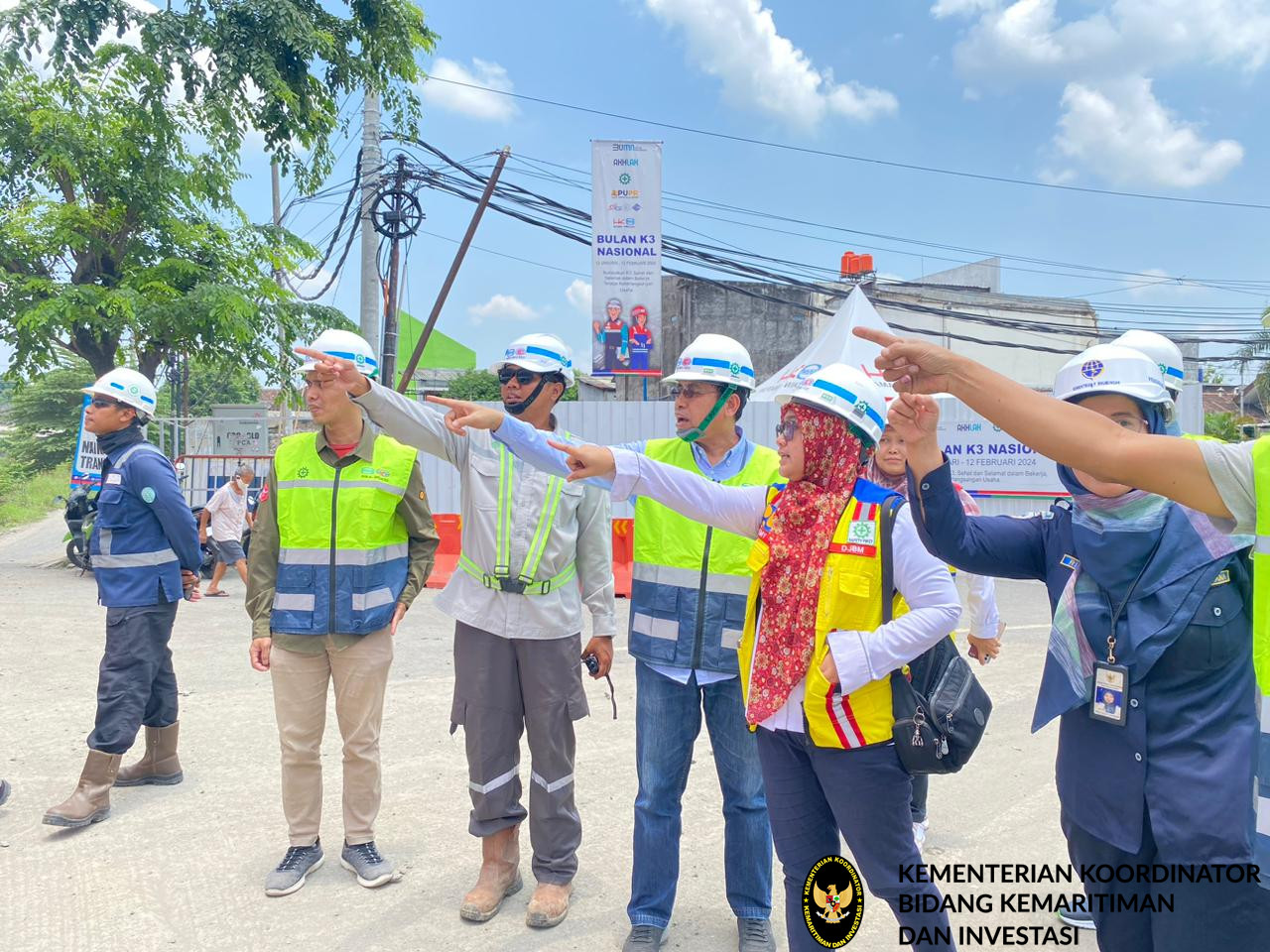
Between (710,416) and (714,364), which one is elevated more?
(714,364)

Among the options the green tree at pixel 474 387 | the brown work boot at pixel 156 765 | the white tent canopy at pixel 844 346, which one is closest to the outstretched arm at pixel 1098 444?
the brown work boot at pixel 156 765

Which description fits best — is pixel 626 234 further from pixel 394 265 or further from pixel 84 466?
pixel 84 466

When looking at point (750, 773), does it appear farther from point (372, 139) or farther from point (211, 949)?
point (372, 139)

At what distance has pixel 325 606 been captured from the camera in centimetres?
396

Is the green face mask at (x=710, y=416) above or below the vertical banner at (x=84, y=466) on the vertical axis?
above

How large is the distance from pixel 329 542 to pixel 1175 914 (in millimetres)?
3207

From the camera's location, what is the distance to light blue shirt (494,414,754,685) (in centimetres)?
301

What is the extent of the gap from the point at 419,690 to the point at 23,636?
441 cm

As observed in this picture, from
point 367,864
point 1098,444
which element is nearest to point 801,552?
point 1098,444

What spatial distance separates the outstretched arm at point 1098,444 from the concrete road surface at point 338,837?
94.2 inches

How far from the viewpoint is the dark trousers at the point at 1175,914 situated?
2.03m

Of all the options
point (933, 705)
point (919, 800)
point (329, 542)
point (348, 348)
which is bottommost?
point (919, 800)

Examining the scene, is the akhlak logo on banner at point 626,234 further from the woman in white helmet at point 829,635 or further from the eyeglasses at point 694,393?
the woman in white helmet at point 829,635

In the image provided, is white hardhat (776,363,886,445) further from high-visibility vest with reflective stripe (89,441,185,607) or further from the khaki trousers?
high-visibility vest with reflective stripe (89,441,185,607)
